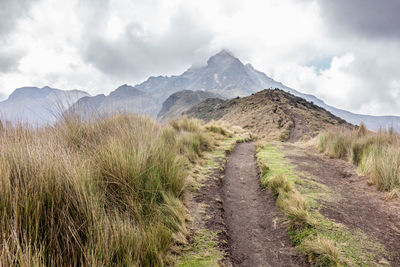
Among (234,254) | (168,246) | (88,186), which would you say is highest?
(88,186)

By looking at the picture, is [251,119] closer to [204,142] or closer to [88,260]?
[204,142]

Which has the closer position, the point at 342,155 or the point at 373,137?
the point at 373,137

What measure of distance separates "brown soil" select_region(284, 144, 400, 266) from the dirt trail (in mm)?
878

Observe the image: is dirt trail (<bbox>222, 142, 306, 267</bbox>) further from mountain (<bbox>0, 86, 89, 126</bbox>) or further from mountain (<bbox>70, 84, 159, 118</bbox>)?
mountain (<bbox>0, 86, 89, 126</bbox>)

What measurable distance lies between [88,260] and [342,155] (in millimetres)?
7958

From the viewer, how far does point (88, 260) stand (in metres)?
1.45

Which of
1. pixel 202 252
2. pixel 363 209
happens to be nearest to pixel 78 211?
pixel 202 252

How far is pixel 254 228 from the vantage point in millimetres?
3131

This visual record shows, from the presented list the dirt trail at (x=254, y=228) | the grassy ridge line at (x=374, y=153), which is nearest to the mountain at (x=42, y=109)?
the dirt trail at (x=254, y=228)

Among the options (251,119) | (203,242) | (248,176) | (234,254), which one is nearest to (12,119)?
(203,242)

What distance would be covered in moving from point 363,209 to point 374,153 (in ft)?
8.16

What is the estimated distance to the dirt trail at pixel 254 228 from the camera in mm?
2400

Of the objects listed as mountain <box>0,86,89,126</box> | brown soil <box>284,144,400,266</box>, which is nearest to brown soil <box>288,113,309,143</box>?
brown soil <box>284,144,400,266</box>

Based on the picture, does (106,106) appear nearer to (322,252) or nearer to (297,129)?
(322,252)
